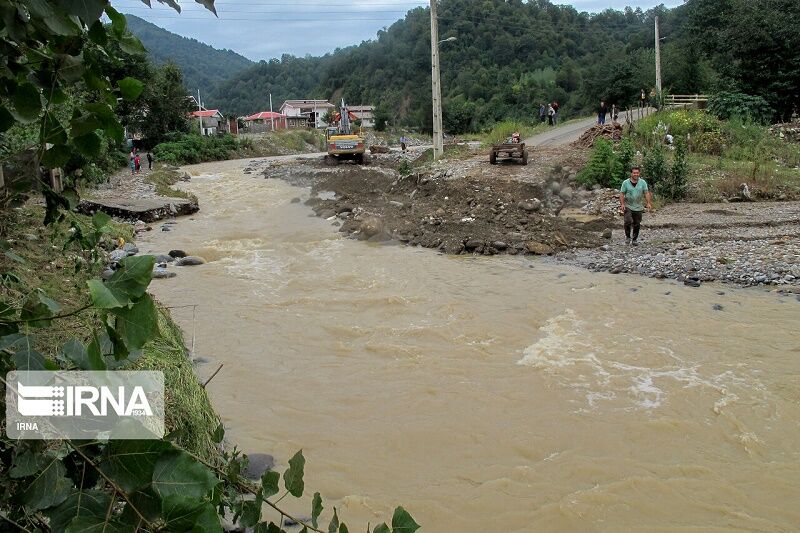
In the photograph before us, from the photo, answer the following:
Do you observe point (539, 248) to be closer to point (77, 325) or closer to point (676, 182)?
point (676, 182)

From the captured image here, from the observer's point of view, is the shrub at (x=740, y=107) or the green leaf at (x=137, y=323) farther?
the shrub at (x=740, y=107)

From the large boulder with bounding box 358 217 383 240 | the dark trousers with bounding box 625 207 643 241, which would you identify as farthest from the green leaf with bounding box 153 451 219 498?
the large boulder with bounding box 358 217 383 240

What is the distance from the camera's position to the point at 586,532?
4.44m

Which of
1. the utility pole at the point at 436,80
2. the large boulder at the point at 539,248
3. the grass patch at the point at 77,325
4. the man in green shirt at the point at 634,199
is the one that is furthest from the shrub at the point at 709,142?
the grass patch at the point at 77,325

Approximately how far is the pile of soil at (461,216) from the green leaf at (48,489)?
12.2m

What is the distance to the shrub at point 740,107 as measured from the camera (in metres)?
24.9

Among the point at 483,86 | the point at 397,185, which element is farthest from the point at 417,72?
the point at 397,185

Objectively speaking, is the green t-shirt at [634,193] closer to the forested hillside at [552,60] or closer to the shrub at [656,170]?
the shrub at [656,170]

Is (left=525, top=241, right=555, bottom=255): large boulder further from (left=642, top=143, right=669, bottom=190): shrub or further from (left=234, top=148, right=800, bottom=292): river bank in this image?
(left=642, top=143, right=669, bottom=190): shrub

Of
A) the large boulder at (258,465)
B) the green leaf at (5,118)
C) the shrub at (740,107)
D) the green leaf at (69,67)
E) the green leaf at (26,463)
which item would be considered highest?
the shrub at (740,107)

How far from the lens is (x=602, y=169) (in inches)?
723

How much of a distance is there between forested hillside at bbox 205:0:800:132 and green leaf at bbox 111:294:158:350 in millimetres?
29464

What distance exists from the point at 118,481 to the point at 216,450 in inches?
137

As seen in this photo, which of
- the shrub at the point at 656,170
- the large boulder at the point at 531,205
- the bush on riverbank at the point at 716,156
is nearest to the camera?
the large boulder at the point at 531,205
